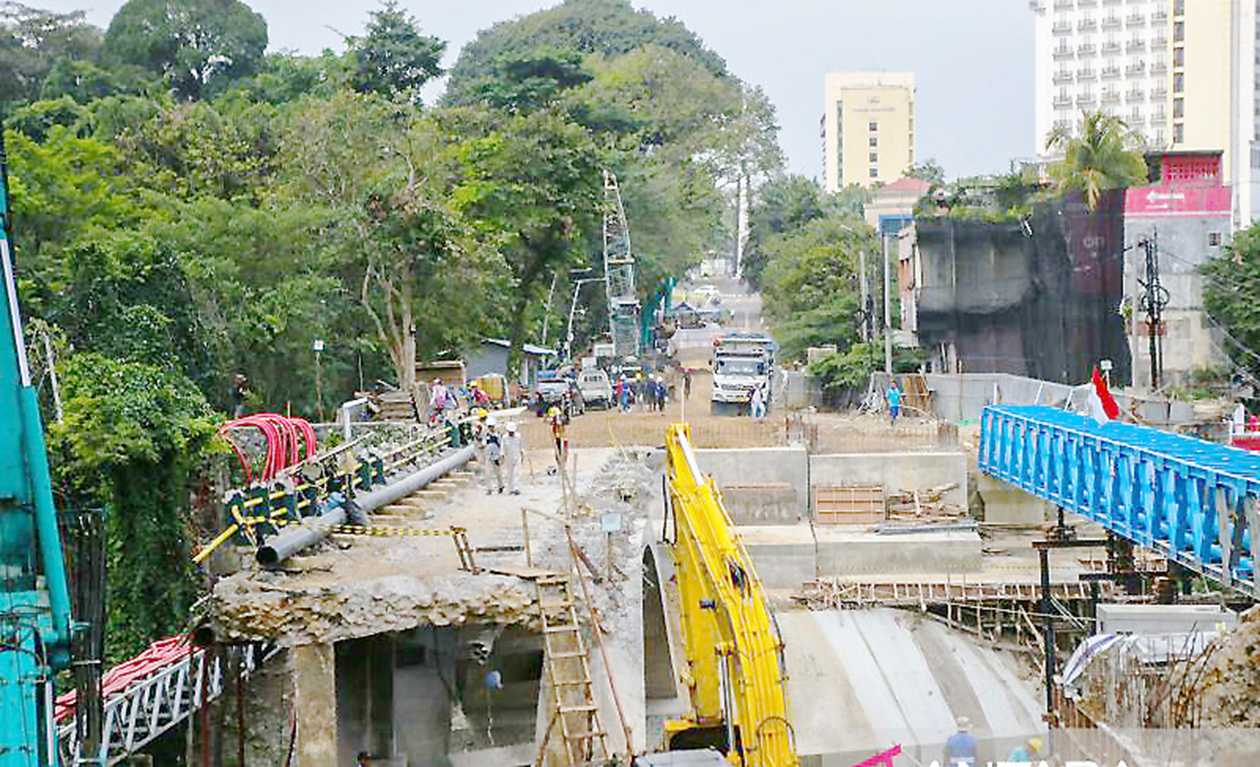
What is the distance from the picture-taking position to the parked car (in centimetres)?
4962

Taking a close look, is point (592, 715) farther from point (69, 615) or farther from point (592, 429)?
point (592, 429)

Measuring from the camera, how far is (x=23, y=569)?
998cm

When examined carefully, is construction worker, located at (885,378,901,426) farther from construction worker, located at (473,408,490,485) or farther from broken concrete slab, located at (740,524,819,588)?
construction worker, located at (473,408,490,485)

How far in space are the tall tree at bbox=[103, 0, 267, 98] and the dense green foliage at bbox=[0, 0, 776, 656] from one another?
0.09 metres

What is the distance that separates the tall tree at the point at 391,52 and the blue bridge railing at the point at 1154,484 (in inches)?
1586

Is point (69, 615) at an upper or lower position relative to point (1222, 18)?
lower

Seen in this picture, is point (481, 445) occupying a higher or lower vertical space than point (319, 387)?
lower

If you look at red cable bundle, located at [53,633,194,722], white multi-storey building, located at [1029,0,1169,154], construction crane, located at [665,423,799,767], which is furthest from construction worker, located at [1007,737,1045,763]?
white multi-storey building, located at [1029,0,1169,154]

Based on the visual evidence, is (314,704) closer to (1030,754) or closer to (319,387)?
(1030,754)

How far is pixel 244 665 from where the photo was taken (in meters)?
18.8

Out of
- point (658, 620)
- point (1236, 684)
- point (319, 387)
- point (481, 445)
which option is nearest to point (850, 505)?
point (658, 620)

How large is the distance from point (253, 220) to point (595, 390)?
13.2 meters

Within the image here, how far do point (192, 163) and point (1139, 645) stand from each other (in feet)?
126

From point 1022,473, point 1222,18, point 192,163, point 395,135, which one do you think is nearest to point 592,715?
point 1022,473
